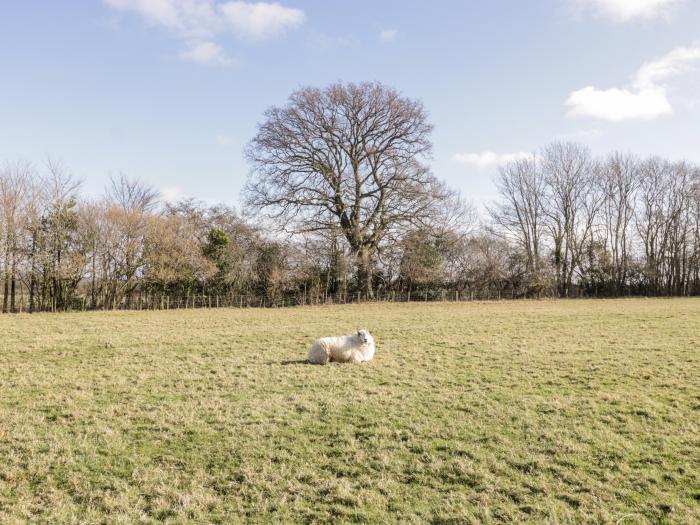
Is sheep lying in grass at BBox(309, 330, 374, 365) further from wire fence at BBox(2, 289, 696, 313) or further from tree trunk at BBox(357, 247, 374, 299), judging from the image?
tree trunk at BBox(357, 247, 374, 299)

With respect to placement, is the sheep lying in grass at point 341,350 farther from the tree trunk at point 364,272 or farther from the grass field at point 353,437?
the tree trunk at point 364,272

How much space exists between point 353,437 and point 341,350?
16.1ft

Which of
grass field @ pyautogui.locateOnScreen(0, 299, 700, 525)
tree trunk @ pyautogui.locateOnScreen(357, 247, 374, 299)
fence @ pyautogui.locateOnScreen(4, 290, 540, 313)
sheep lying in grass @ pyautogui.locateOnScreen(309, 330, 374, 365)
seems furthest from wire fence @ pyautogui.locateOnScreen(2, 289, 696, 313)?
sheep lying in grass @ pyautogui.locateOnScreen(309, 330, 374, 365)

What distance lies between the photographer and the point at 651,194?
46844 mm

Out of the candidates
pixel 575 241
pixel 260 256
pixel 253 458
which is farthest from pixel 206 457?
pixel 575 241

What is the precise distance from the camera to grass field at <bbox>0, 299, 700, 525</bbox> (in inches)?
171

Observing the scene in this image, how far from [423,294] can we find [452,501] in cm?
3408

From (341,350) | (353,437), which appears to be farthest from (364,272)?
(353,437)

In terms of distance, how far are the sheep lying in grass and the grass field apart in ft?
1.67

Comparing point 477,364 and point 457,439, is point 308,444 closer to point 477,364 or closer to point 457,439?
point 457,439

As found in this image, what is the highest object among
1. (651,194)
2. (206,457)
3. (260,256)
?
(651,194)

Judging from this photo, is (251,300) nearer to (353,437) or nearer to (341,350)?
(341,350)

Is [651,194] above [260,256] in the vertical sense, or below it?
above

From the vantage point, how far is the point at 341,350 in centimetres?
1091
